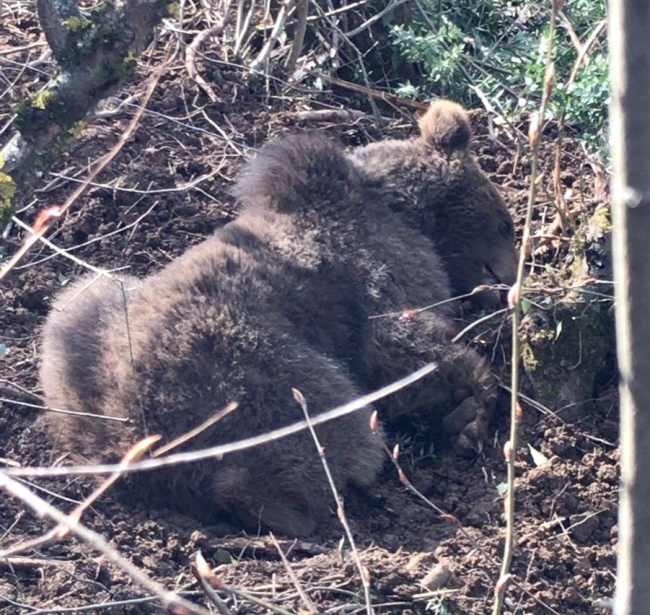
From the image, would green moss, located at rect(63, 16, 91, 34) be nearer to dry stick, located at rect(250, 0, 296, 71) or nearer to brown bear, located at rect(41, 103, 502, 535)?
brown bear, located at rect(41, 103, 502, 535)

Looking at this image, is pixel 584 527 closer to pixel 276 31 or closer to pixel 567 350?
pixel 567 350

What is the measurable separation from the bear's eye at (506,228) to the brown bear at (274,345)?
55 centimetres

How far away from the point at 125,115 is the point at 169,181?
0.73 metres

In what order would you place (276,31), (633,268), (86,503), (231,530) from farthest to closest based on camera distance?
(276,31) → (231,530) → (86,503) → (633,268)

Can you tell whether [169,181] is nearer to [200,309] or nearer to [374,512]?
[200,309]

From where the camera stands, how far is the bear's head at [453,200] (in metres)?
5.71

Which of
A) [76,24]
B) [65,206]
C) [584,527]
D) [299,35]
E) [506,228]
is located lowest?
[584,527]

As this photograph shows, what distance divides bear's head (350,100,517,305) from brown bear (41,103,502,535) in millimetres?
206

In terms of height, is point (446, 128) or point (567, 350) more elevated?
point (446, 128)

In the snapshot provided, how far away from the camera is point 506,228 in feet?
19.1

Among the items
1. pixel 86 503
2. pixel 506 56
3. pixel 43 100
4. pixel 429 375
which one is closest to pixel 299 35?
pixel 506 56

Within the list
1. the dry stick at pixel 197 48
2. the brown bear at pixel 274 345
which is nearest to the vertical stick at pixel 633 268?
the brown bear at pixel 274 345

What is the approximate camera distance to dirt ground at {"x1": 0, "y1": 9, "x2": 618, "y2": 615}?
365cm

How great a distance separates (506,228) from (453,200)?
0.34 m
